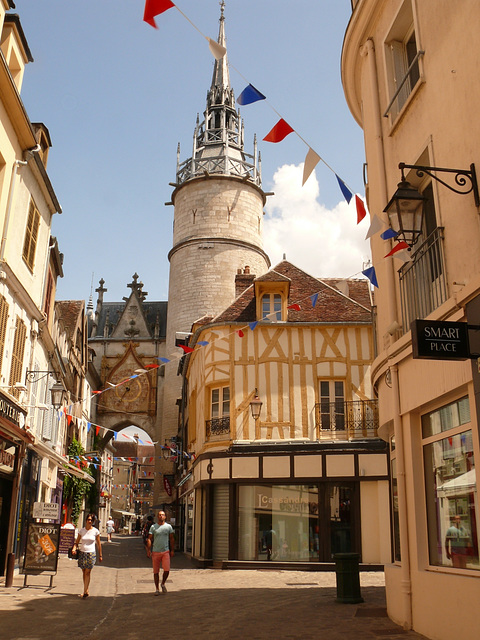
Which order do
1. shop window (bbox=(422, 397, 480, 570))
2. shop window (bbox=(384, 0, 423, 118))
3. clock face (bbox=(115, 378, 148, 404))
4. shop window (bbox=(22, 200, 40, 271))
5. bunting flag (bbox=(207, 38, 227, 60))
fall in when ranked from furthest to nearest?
clock face (bbox=(115, 378, 148, 404)) < shop window (bbox=(22, 200, 40, 271)) < shop window (bbox=(384, 0, 423, 118)) < bunting flag (bbox=(207, 38, 227, 60)) < shop window (bbox=(422, 397, 480, 570))

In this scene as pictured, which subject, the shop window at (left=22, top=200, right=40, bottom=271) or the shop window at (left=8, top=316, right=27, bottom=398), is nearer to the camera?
the shop window at (left=8, top=316, right=27, bottom=398)

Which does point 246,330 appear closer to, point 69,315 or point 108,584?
point 108,584

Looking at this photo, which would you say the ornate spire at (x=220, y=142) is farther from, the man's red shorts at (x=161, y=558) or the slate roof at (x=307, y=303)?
the man's red shorts at (x=161, y=558)

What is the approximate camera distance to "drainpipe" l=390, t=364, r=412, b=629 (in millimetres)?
5777

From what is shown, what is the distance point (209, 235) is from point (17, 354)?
691 inches

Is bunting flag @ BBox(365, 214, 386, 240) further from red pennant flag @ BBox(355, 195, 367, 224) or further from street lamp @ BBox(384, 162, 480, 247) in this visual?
red pennant flag @ BBox(355, 195, 367, 224)

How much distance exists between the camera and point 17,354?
1120 cm

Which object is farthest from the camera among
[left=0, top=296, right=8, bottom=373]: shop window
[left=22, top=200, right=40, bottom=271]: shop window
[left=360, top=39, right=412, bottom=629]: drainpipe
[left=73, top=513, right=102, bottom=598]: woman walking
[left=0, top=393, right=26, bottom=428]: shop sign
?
[left=22, top=200, right=40, bottom=271]: shop window

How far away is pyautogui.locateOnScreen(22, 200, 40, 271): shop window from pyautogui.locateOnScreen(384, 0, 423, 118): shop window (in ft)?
23.1

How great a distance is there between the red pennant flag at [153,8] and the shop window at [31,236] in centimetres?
700

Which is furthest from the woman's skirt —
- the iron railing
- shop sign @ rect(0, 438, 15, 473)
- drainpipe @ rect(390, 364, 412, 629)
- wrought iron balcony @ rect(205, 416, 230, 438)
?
wrought iron balcony @ rect(205, 416, 230, 438)

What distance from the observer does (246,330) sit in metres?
15.3

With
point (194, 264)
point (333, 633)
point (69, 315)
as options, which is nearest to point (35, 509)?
point (333, 633)

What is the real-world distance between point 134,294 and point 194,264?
32.2 ft
